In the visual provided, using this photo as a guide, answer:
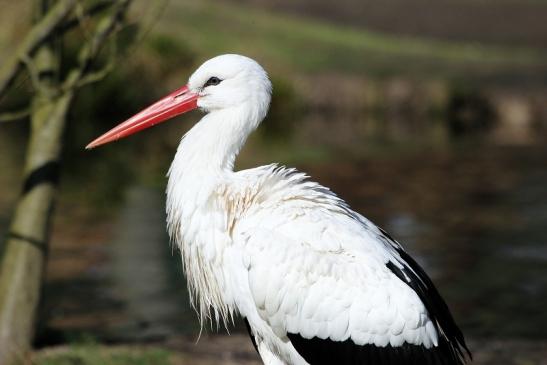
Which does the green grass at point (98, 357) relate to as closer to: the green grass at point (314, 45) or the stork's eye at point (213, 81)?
the stork's eye at point (213, 81)

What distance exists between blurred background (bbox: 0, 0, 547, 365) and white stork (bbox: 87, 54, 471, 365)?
105cm

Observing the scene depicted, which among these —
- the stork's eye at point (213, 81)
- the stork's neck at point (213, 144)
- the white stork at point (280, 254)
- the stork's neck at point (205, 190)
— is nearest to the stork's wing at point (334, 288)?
the white stork at point (280, 254)

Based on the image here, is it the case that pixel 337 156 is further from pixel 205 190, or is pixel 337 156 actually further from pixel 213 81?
pixel 205 190

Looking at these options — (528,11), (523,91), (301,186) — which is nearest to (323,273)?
(301,186)

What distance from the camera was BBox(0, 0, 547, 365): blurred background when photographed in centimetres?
793

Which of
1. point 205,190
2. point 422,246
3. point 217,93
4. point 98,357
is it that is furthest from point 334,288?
point 422,246

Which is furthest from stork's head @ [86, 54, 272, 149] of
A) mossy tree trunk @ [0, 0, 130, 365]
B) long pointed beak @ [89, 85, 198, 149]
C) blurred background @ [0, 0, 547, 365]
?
mossy tree trunk @ [0, 0, 130, 365]

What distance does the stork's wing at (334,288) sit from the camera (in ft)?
14.8

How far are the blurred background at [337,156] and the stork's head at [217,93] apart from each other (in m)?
0.87

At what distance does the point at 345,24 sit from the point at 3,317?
22.4 meters

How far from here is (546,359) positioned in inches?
255

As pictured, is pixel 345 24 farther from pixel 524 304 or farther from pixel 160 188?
pixel 524 304

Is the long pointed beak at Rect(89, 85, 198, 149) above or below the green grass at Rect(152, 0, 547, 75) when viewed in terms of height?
below

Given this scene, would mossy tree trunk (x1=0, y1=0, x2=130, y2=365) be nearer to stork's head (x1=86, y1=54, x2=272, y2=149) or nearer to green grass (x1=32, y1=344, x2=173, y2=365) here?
green grass (x1=32, y1=344, x2=173, y2=365)
